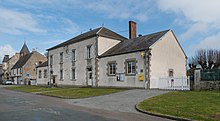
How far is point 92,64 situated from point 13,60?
192 feet

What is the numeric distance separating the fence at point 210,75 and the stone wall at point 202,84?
0.24 metres

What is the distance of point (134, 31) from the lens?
34.5 m

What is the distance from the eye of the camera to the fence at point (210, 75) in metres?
17.8

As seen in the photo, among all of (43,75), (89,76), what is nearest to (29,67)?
(43,75)

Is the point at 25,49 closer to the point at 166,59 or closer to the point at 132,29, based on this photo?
the point at 132,29

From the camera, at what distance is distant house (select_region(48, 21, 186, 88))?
2391 cm

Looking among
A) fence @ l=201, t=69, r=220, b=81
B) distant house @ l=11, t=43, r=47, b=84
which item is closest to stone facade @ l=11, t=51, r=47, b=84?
distant house @ l=11, t=43, r=47, b=84

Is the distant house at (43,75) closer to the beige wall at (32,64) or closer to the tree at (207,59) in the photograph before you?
the beige wall at (32,64)

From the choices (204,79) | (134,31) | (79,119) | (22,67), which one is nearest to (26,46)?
(22,67)

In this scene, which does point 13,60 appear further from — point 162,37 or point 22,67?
point 162,37

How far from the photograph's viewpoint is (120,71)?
2630 cm

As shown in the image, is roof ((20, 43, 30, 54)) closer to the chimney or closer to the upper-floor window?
the chimney

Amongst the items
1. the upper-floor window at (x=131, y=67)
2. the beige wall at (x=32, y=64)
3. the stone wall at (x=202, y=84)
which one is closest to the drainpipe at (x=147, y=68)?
the upper-floor window at (x=131, y=67)

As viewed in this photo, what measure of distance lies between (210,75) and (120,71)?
1062cm
